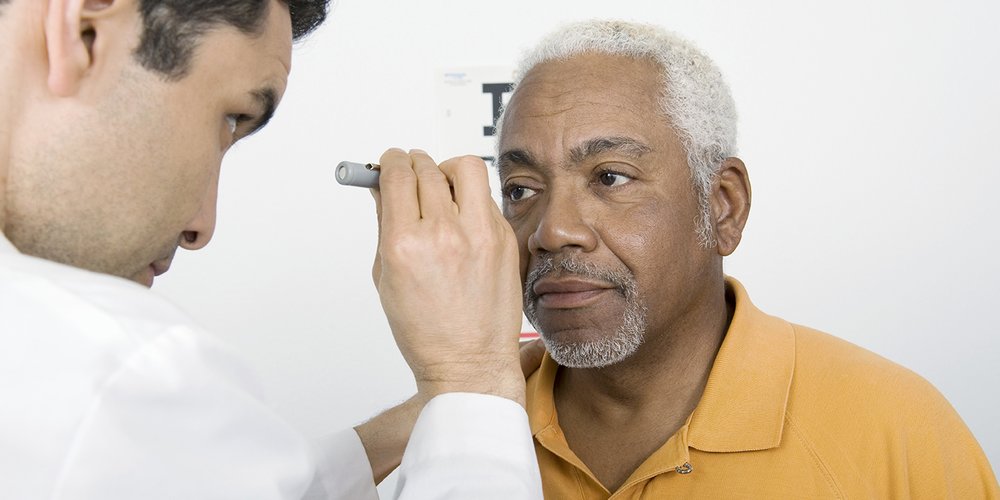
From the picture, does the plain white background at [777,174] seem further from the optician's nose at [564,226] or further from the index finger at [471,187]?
the index finger at [471,187]

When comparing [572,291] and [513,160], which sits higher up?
[513,160]

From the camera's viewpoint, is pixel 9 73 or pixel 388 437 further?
pixel 388 437

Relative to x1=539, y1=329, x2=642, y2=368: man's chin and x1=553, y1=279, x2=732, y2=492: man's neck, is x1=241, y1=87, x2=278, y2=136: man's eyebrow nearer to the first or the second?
x1=539, y1=329, x2=642, y2=368: man's chin

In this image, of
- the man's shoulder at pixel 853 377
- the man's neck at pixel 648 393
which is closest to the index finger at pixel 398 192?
the man's neck at pixel 648 393

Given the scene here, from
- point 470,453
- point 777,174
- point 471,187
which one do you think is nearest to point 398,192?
point 471,187

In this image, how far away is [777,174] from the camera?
2.31 metres

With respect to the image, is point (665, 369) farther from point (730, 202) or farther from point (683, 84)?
point (683, 84)

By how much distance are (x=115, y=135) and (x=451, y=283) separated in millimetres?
378

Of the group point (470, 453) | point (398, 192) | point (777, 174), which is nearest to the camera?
point (470, 453)

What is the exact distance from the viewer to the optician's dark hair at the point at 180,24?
910 mm

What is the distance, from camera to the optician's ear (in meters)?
0.85

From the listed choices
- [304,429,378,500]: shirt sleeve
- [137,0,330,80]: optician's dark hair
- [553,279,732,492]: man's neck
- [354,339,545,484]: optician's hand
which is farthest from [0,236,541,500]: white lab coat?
[553,279,732,492]: man's neck

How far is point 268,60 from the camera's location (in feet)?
3.37

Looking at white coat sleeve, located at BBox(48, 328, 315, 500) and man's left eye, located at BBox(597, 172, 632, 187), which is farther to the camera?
man's left eye, located at BBox(597, 172, 632, 187)
